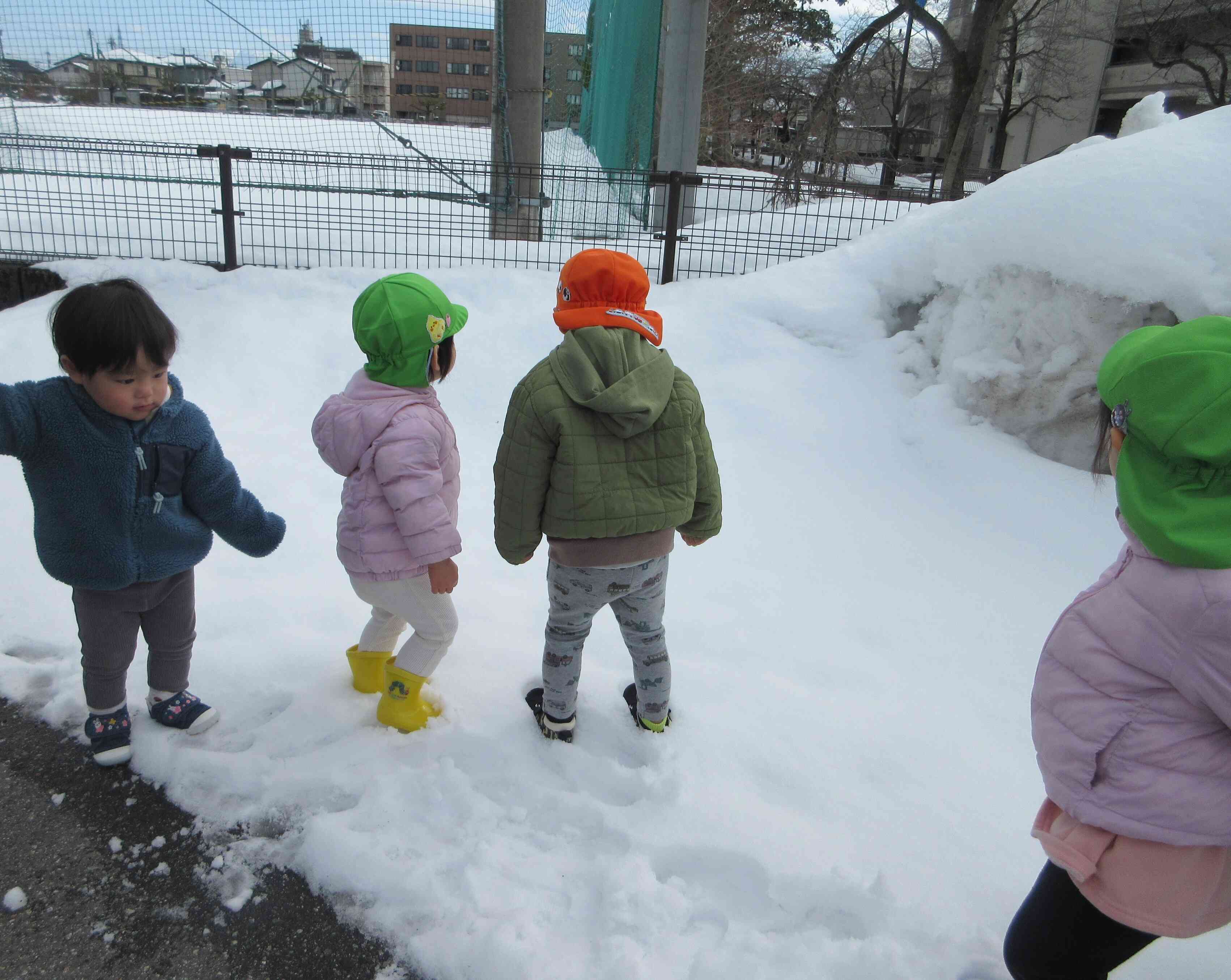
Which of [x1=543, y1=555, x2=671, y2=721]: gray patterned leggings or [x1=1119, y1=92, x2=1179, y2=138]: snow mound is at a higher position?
[x1=1119, y1=92, x2=1179, y2=138]: snow mound

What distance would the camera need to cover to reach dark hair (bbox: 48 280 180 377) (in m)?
1.83

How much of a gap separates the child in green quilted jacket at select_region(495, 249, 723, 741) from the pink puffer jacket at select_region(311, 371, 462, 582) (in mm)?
195

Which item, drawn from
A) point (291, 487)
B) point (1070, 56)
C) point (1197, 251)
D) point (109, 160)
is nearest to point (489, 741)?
point (291, 487)

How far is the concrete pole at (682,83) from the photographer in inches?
314

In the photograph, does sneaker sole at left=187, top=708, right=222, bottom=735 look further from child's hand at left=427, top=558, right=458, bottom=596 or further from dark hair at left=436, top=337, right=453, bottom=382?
dark hair at left=436, top=337, right=453, bottom=382

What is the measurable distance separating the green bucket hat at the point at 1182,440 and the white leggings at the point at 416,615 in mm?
1659

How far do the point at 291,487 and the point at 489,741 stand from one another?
2148 mm

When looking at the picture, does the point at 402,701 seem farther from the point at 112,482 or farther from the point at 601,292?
the point at 601,292

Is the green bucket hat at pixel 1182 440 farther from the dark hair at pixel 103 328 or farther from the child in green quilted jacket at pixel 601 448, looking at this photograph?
the dark hair at pixel 103 328

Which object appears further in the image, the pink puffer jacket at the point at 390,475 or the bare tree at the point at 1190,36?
the bare tree at the point at 1190,36

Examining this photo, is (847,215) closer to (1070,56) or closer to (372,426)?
(372,426)

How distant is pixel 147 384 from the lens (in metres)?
1.92

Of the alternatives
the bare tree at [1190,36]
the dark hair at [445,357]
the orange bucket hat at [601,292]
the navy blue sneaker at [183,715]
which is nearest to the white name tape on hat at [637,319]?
the orange bucket hat at [601,292]

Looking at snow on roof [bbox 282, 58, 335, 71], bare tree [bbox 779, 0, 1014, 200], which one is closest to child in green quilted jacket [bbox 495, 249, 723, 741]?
snow on roof [bbox 282, 58, 335, 71]
